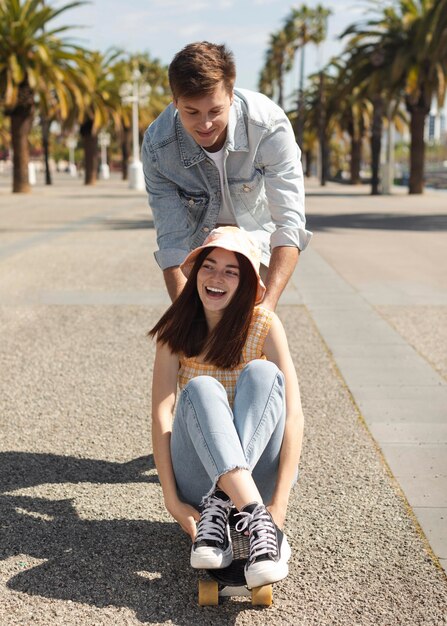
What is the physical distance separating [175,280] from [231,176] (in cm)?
51

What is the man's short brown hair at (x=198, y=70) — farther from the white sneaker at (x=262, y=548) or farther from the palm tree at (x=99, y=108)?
the palm tree at (x=99, y=108)

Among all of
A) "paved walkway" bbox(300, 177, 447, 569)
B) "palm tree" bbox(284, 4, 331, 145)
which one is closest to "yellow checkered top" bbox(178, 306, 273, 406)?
"paved walkway" bbox(300, 177, 447, 569)

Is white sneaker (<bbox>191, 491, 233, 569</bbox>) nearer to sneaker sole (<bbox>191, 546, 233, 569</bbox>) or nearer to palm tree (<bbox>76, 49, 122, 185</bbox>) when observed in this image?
sneaker sole (<bbox>191, 546, 233, 569</bbox>)

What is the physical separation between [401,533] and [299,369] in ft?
9.53

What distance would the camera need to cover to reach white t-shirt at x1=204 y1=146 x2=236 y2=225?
3500 mm

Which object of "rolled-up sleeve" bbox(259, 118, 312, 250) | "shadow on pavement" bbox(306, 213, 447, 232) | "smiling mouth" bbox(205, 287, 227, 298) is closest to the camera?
"smiling mouth" bbox(205, 287, 227, 298)

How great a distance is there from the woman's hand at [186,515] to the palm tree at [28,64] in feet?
98.9

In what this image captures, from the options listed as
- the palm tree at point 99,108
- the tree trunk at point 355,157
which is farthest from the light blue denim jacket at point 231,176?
the tree trunk at point 355,157

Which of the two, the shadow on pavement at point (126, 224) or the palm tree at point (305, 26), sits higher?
the palm tree at point (305, 26)

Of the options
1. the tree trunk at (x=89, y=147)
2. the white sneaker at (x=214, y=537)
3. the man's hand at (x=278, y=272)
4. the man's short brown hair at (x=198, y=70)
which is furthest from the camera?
the tree trunk at (x=89, y=147)

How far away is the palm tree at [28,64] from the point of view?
3188cm

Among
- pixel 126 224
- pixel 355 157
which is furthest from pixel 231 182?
pixel 355 157

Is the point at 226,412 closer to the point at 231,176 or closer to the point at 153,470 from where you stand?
the point at 231,176

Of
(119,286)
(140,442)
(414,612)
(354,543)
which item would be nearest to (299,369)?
(140,442)
